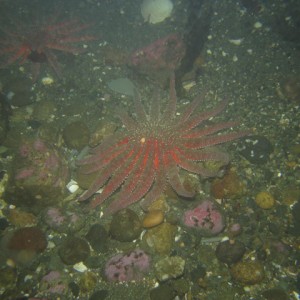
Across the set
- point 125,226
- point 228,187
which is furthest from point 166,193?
point 228,187

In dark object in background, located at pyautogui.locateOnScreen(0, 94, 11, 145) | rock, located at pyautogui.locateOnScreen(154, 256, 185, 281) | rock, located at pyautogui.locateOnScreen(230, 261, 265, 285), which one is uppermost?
dark object in background, located at pyautogui.locateOnScreen(0, 94, 11, 145)

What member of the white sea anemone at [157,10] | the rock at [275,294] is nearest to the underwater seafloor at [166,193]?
the rock at [275,294]

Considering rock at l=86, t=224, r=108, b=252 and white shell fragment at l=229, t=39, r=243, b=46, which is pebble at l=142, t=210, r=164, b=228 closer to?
rock at l=86, t=224, r=108, b=252

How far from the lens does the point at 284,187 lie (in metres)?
5.19

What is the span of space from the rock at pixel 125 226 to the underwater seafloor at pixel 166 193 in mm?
18

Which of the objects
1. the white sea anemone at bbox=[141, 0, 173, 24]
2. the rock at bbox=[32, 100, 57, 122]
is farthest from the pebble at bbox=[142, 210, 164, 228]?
the white sea anemone at bbox=[141, 0, 173, 24]

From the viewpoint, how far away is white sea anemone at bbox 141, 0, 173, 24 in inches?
337

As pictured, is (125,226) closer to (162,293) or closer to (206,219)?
(162,293)

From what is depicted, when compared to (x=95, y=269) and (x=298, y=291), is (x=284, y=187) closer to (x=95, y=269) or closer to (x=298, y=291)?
(x=298, y=291)

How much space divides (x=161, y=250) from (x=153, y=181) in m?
1.12

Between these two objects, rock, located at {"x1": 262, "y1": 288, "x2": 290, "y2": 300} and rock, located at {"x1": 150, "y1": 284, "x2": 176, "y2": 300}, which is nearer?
rock, located at {"x1": 262, "y1": 288, "x2": 290, "y2": 300}

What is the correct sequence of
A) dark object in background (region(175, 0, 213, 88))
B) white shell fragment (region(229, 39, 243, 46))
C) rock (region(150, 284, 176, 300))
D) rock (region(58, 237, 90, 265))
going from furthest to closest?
white shell fragment (region(229, 39, 243, 46)) < dark object in background (region(175, 0, 213, 88)) < rock (region(58, 237, 90, 265)) < rock (region(150, 284, 176, 300))

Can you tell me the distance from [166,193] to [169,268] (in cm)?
126

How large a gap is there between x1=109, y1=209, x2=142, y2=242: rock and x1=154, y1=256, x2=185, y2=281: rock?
610 millimetres
